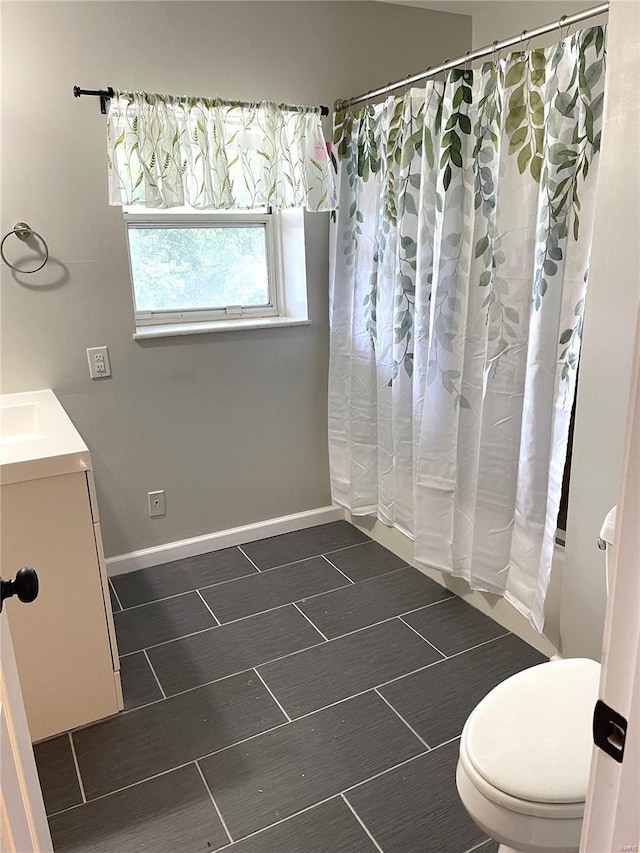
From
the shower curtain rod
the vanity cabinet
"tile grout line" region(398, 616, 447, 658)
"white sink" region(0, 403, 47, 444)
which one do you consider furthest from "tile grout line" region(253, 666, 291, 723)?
the shower curtain rod

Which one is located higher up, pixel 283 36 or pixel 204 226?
pixel 283 36

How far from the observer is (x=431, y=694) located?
2.04 meters

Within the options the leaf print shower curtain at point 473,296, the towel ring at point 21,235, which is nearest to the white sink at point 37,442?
the towel ring at point 21,235

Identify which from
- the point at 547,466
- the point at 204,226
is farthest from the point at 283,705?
the point at 204,226

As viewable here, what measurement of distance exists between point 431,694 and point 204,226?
2.07 m

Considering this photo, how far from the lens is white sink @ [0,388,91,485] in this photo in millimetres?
1691

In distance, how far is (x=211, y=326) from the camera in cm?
278

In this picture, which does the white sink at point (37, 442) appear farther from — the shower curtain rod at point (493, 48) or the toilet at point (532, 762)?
the shower curtain rod at point (493, 48)

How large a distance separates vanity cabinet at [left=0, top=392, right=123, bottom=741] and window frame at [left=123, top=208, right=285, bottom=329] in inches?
43.6

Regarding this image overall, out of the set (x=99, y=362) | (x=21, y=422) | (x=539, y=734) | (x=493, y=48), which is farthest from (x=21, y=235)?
(x=539, y=734)

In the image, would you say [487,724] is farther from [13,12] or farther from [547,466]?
[13,12]

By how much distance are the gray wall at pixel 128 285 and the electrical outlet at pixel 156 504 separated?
1.2 inches

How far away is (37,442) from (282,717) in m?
1.10

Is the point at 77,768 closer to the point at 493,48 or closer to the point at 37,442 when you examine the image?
the point at 37,442
